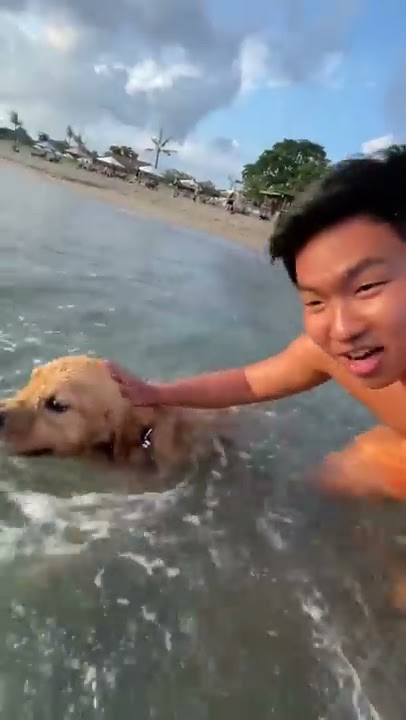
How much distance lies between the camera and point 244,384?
387 centimetres

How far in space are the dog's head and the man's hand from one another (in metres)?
0.04

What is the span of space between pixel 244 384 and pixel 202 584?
4.26ft

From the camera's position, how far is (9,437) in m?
3.65

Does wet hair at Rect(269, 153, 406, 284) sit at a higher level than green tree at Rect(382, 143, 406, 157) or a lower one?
lower

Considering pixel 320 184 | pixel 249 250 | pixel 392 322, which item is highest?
pixel 320 184

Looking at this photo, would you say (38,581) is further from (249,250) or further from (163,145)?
(163,145)

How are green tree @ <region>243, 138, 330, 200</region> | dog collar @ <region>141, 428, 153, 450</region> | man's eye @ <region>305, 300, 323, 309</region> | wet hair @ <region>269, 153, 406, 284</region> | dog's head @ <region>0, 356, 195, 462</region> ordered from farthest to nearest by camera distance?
→ 1. green tree @ <region>243, 138, 330, 200</region>
2. dog collar @ <region>141, 428, 153, 450</region>
3. dog's head @ <region>0, 356, 195, 462</region>
4. man's eye @ <region>305, 300, 323, 309</region>
5. wet hair @ <region>269, 153, 406, 284</region>

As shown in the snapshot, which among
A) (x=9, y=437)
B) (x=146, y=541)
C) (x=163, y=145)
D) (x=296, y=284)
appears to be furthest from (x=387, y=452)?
(x=163, y=145)

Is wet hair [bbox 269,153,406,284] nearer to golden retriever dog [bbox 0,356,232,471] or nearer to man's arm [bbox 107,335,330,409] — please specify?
man's arm [bbox 107,335,330,409]

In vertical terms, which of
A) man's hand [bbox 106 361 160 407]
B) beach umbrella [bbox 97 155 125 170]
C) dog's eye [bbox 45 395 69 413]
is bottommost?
dog's eye [bbox 45 395 69 413]

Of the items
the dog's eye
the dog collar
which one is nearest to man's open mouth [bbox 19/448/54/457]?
the dog's eye

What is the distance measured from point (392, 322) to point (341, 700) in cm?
111

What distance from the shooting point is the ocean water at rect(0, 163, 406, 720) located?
2156mm

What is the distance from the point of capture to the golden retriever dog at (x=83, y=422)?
12.1 ft
